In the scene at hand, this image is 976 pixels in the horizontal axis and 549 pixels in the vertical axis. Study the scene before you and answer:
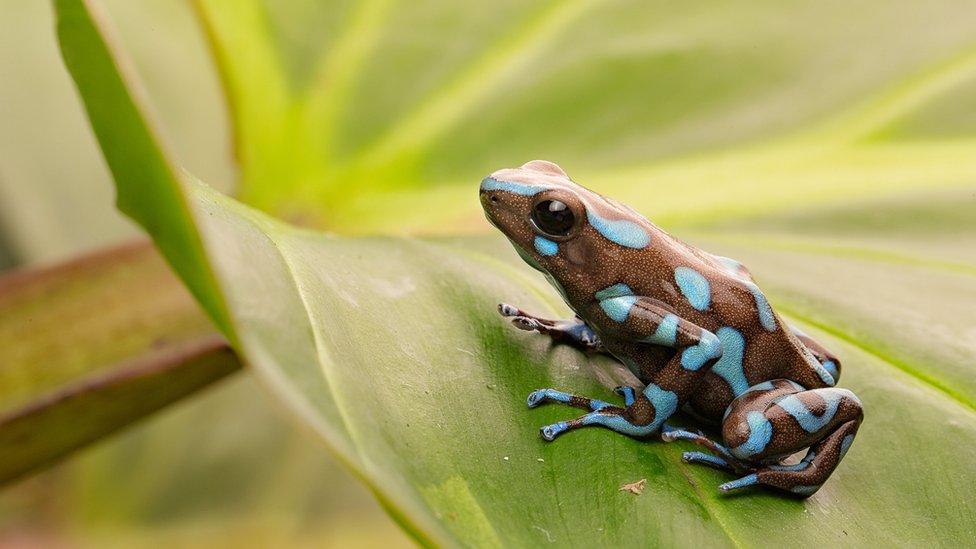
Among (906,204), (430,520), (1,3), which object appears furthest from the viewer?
(1,3)

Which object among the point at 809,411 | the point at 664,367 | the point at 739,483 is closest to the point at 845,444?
the point at 809,411

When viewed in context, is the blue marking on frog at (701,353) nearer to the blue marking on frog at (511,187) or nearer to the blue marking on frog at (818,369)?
the blue marking on frog at (818,369)

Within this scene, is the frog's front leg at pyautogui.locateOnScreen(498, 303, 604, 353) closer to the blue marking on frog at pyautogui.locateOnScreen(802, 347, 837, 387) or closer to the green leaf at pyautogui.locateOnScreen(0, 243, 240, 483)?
the blue marking on frog at pyautogui.locateOnScreen(802, 347, 837, 387)

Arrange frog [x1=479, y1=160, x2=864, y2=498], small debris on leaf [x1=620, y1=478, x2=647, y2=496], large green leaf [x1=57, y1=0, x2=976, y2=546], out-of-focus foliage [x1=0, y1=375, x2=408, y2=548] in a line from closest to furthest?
large green leaf [x1=57, y1=0, x2=976, y2=546] < small debris on leaf [x1=620, y1=478, x2=647, y2=496] < frog [x1=479, y1=160, x2=864, y2=498] < out-of-focus foliage [x1=0, y1=375, x2=408, y2=548]

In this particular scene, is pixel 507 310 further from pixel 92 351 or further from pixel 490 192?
pixel 92 351

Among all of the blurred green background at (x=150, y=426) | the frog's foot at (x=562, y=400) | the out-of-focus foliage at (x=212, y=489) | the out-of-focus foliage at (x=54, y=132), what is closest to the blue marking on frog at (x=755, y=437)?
the frog's foot at (x=562, y=400)

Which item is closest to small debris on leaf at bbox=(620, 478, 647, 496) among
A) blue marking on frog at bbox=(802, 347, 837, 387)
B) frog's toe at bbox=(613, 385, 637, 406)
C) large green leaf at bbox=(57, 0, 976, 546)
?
large green leaf at bbox=(57, 0, 976, 546)

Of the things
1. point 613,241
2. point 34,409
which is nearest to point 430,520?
point 613,241

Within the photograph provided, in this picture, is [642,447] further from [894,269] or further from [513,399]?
[894,269]
